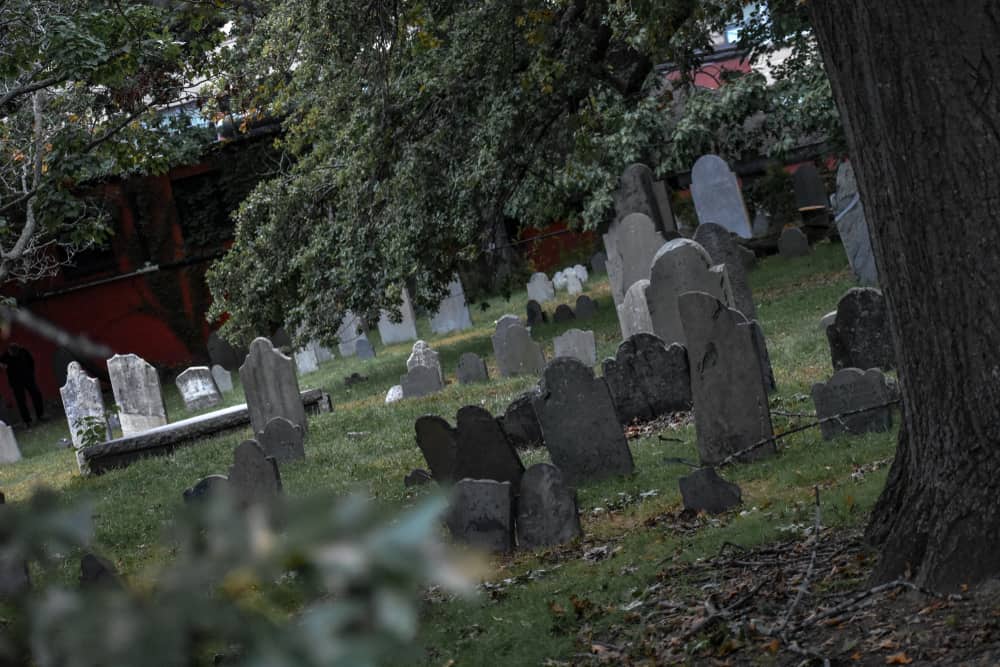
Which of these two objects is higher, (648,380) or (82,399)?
(82,399)

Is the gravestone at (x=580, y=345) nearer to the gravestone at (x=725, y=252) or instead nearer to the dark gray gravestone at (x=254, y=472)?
the gravestone at (x=725, y=252)

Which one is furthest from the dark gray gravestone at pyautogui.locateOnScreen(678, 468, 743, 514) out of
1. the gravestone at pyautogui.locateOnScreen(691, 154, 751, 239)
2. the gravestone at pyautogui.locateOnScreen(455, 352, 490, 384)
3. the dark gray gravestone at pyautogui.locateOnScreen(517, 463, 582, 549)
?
the gravestone at pyautogui.locateOnScreen(691, 154, 751, 239)

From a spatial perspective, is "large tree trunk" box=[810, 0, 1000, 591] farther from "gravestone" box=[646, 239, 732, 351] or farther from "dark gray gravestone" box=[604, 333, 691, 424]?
"gravestone" box=[646, 239, 732, 351]

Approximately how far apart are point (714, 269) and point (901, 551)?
803cm

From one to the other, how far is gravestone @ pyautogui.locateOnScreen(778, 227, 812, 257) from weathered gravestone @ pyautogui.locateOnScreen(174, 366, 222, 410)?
10876 millimetres

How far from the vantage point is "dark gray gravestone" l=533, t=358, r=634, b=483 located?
9742mm

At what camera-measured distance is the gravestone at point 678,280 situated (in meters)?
13.1

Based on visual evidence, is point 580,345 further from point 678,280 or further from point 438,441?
point 438,441

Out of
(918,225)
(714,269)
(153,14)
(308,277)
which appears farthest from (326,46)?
(918,225)

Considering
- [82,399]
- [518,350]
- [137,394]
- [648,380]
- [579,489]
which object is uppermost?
[82,399]

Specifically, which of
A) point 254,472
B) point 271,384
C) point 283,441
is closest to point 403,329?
point 271,384

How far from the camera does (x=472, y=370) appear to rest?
1744 centimetres

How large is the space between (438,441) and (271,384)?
631 centimetres

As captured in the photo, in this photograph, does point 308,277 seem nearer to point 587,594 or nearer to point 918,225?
point 587,594
